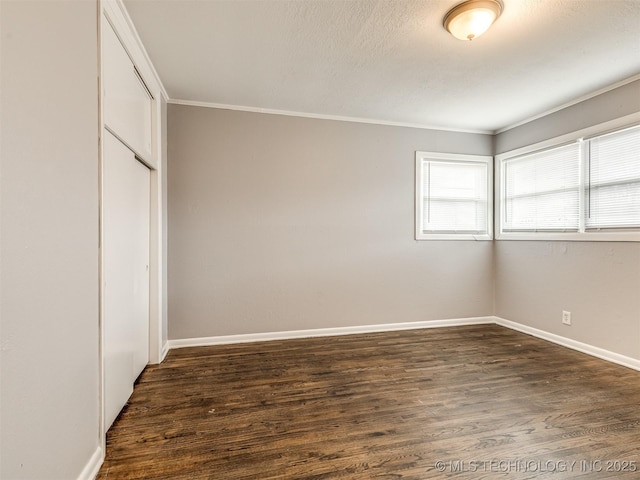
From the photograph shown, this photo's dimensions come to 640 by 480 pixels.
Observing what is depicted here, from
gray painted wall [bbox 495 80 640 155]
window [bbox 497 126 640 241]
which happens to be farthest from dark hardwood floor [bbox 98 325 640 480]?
gray painted wall [bbox 495 80 640 155]

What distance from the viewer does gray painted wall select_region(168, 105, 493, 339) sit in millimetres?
3500

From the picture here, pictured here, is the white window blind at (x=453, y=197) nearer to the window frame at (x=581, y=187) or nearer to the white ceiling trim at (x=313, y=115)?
the window frame at (x=581, y=187)

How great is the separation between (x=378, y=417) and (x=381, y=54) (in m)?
2.70

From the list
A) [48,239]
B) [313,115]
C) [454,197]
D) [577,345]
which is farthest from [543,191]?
[48,239]

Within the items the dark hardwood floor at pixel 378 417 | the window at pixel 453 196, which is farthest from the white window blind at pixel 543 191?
the dark hardwood floor at pixel 378 417

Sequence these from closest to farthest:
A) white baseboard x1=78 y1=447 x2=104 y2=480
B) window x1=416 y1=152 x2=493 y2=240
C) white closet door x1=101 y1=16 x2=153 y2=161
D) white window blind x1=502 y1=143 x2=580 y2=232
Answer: white baseboard x1=78 y1=447 x2=104 y2=480
white closet door x1=101 y1=16 x2=153 y2=161
white window blind x1=502 y1=143 x2=580 y2=232
window x1=416 y1=152 x2=493 y2=240

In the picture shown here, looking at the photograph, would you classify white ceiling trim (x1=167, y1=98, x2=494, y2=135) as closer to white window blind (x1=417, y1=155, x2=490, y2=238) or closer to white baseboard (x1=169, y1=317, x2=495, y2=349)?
white window blind (x1=417, y1=155, x2=490, y2=238)

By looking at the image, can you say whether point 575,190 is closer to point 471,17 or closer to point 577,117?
point 577,117

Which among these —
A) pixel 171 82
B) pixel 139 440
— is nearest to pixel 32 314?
pixel 139 440

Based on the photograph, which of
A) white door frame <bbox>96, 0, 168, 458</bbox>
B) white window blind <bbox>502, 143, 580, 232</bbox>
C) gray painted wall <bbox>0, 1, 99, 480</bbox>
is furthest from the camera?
white window blind <bbox>502, 143, 580, 232</bbox>

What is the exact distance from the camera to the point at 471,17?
2008mm

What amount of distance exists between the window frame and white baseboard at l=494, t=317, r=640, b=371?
3.58 ft

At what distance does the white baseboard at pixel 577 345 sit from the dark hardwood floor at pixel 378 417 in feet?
0.37

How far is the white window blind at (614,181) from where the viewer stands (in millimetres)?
2928
